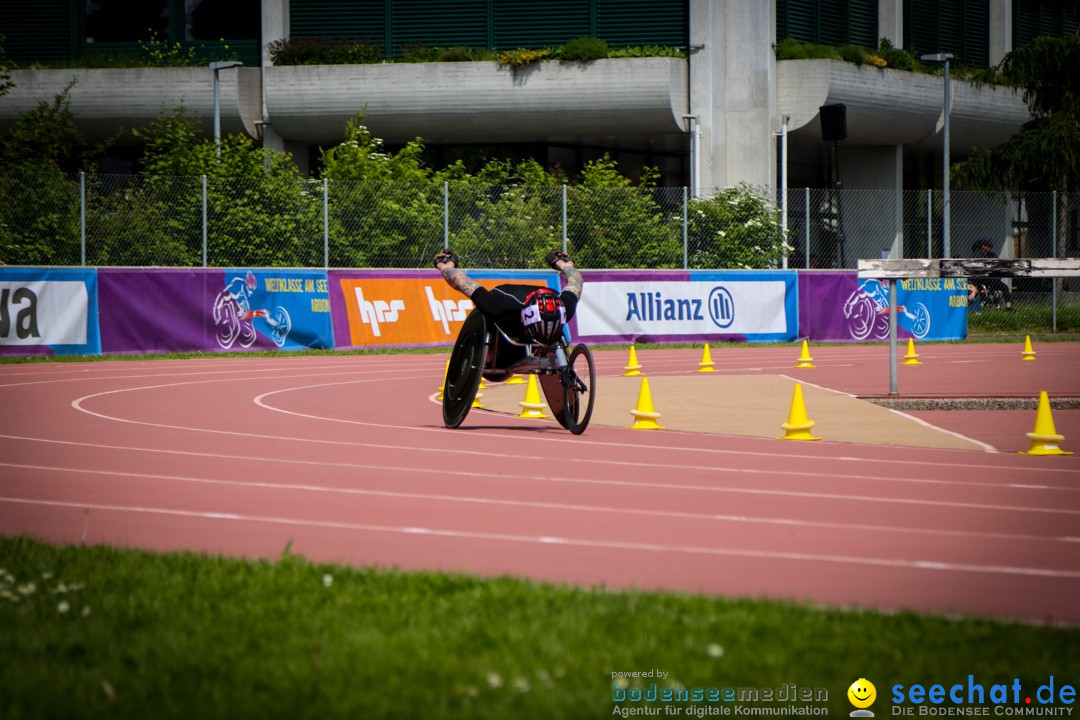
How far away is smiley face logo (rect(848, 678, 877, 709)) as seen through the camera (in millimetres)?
4605

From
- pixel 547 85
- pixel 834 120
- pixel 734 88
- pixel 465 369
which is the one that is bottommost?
pixel 465 369

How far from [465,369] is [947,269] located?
289 inches

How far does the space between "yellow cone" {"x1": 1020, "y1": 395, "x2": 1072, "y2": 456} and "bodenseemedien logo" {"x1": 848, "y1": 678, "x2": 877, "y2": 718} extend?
25.4 ft

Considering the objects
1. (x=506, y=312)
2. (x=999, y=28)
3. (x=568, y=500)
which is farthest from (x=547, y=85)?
(x=568, y=500)

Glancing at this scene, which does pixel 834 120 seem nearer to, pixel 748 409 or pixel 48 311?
pixel 48 311

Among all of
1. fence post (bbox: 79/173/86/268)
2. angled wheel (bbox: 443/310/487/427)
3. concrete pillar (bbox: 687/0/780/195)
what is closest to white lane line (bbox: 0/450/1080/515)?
angled wheel (bbox: 443/310/487/427)

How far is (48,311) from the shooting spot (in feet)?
Answer: 81.1

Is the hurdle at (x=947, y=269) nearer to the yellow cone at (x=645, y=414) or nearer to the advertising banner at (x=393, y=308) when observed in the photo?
the yellow cone at (x=645, y=414)

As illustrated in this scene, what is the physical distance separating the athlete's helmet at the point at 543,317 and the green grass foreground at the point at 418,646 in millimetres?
6726

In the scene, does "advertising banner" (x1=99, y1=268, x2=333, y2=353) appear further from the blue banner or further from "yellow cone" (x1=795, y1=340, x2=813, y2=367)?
"yellow cone" (x1=795, y1=340, x2=813, y2=367)

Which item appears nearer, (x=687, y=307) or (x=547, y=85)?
(x=687, y=307)

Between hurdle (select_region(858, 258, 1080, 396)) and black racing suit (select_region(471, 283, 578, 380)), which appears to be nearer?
black racing suit (select_region(471, 283, 578, 380))

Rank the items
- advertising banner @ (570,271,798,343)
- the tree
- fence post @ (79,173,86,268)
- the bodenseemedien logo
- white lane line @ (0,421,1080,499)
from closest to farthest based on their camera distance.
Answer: the bodenseemedien logo
white lane line @ (0,421,1080,499)
fence post @ (79,173,86,268)
advertising banner @ (570,271,798,343)
the tree

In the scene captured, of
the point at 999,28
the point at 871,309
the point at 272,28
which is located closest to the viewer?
the point at 871,309
